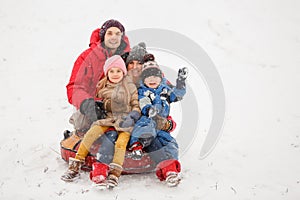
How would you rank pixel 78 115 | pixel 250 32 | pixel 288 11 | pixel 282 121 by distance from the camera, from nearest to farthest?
pixel 78 115
pixel 282 121
pixel 250 32
pixel 288 11

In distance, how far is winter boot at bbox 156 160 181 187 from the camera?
4836 mm

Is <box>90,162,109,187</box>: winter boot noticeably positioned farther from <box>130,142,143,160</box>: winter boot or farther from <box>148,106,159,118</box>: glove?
<box>148,106,159,118</box>: glove

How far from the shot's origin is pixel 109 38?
582 cm

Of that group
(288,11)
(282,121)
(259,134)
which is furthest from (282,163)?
(288,11)

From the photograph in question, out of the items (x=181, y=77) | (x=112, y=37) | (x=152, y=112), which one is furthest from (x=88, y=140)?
(x=112, y=37)

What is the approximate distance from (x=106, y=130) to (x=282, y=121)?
4112mm

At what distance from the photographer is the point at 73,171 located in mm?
5078

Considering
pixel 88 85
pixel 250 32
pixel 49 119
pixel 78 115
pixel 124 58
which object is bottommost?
pixel 49 119

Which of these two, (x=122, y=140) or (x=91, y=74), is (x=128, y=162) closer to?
(x=122, y=140)

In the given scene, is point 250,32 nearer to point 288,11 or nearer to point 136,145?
point 288,11

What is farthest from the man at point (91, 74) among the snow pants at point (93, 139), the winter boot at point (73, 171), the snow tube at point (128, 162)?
the winter boot at point (73, 171)

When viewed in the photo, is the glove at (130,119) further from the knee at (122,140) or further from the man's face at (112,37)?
the man's face at (112,37)

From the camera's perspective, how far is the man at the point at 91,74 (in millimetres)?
5277

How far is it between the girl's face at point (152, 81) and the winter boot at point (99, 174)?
1.35 meters
